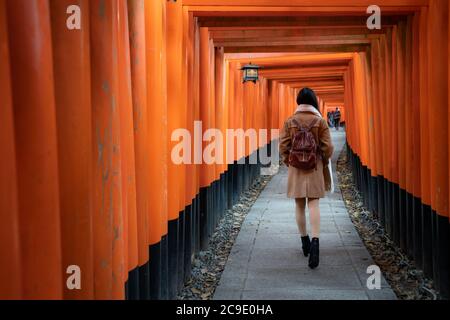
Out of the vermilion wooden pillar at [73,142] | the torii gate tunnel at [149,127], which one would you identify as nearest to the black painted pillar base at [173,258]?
the torii gate tunnel at [149,127]

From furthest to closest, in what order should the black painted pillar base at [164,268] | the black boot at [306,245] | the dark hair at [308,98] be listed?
the black boot at [306,245]
the dark hair at [308,98]
the black painted pillar base at [164,268]

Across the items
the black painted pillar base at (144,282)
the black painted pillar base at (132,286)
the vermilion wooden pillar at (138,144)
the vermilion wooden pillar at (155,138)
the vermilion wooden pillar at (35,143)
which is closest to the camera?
the vermilion wooden pillar at (35,143)

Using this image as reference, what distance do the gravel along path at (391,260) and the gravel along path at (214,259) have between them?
1.79m

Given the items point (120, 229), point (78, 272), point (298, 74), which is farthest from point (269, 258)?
point (298, 74)

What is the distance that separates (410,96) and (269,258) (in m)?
2.48

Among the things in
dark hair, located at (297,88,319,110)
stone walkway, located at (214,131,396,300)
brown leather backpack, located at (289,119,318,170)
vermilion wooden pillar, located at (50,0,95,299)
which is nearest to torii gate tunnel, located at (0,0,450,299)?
vermilion wooden pillar, located at (50,0,95,299)

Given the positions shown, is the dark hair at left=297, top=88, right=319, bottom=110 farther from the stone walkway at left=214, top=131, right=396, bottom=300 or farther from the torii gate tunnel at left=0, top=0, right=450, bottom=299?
the stone walkway at left=214, top=131, right=396, bottom=300

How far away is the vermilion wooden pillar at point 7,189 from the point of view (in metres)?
2.14

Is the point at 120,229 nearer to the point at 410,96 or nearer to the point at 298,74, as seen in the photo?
the point at 410,96

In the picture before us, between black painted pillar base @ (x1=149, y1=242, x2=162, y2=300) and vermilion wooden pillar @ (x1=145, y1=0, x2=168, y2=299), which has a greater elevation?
vermilion wooden pillar @ (x1=145, y1=0, x2=168, y2=299)

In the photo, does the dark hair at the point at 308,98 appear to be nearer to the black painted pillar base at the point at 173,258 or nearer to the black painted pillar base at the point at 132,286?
the black painted pillar base at the point at 173,258

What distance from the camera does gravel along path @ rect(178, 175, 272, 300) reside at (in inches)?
232

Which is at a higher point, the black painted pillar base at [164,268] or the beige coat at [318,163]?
the beige coat at [318,163]

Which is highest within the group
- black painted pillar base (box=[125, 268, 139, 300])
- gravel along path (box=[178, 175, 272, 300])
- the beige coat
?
the beige coat
